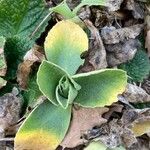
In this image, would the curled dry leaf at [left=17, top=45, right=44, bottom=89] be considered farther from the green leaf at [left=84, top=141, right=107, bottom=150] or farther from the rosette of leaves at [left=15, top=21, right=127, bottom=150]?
the green leaf at [left=84, top=141, right=107, bottom=150]

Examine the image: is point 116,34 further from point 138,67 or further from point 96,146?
point 96,146

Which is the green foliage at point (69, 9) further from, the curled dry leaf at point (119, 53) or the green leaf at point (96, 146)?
the green leaf at point (96, 146)

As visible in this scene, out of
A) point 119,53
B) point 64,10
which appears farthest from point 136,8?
point 64,10

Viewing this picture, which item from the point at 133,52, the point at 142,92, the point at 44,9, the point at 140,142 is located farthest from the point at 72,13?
the point at 140,142

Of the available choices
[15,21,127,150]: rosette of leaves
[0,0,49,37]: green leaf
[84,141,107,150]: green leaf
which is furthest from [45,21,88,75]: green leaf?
[84,141,107,150]: green leaf

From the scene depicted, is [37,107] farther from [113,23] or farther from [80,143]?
[113,23]

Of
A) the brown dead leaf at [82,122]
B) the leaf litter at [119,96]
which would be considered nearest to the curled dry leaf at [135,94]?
the leaf litter at [119,96]
